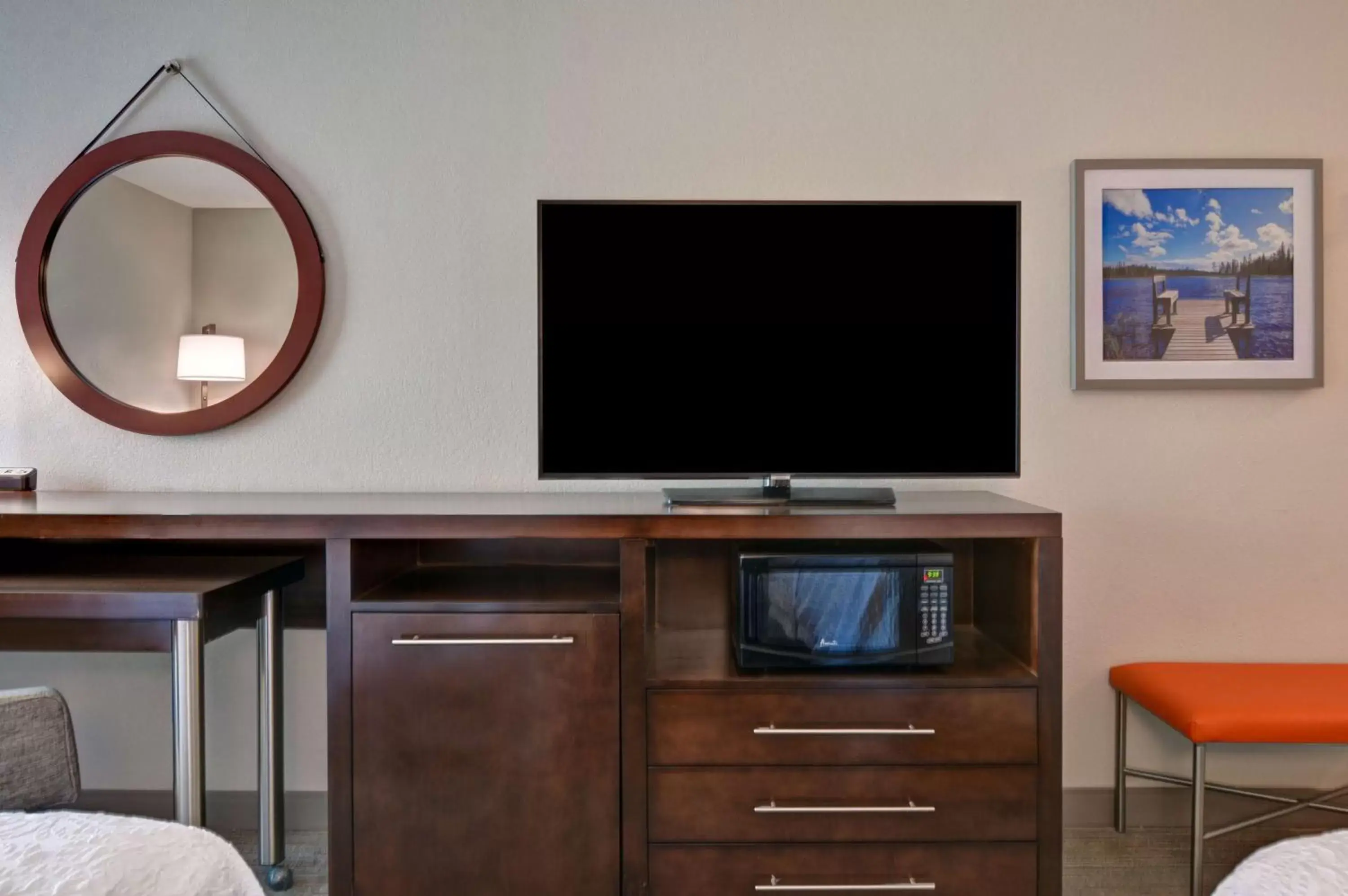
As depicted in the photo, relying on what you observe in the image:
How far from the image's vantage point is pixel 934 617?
1.60 meters

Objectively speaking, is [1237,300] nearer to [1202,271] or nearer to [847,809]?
[1202,271]

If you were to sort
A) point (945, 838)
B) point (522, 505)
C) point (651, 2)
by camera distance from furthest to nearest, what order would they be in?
point (651, 2), point (522, 505), point (945, 838)

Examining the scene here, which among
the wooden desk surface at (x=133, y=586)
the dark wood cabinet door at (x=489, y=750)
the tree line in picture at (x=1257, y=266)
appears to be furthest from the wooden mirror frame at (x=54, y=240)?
the tree line in picture at (x=1257, y=266)

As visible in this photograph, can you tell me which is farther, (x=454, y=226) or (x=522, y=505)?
(x=454, y=226)

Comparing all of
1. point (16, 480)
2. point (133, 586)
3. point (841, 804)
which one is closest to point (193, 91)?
point (16, 480)

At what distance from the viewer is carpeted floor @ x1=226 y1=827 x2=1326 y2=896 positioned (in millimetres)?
1829

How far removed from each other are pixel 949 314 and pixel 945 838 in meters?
1.07

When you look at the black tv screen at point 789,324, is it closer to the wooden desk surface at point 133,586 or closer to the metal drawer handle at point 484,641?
the metal drawer handle at point 484,641

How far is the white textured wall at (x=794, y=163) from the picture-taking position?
2016 millimetres

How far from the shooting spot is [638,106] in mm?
2037

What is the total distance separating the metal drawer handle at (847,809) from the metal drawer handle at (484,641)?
19.6 inches

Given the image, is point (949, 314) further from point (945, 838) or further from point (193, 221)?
point (193, 221)

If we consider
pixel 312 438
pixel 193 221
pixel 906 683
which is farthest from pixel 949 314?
pixel 193 221

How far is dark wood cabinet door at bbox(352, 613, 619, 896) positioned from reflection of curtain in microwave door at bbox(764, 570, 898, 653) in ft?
1.08
